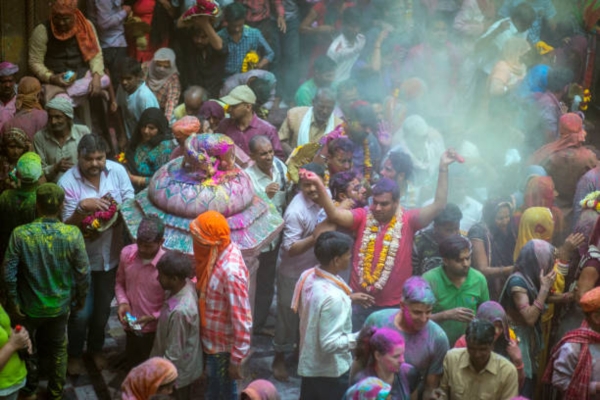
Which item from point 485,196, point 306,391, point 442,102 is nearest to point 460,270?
point 306,391

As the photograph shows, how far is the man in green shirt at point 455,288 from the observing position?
5.74 m

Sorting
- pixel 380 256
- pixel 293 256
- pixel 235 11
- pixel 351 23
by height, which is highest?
pixel 235 11

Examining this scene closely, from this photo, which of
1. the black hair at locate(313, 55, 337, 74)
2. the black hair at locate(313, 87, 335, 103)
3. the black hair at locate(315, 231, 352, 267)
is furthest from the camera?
the black hair at locate(313, 55, 337, 74)

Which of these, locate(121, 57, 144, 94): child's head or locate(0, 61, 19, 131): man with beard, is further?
locate(121, 57, 144, 94): child's head

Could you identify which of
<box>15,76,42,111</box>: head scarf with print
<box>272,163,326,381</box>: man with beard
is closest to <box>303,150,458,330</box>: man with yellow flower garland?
<box>272,163,326,381</box>: man with beard

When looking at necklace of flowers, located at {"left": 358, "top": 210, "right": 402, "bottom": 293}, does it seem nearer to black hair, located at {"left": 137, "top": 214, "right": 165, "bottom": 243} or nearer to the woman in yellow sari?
the woman in yellow sari

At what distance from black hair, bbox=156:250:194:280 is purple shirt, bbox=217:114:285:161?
2.40 metres

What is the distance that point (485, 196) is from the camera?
323 inches

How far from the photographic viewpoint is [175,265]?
551 centimetres

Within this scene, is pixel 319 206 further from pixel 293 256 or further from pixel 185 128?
pixel 185 128

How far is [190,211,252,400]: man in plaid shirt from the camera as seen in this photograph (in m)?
5.48

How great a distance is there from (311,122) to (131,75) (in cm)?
180

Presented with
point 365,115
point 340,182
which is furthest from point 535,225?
point 365,115

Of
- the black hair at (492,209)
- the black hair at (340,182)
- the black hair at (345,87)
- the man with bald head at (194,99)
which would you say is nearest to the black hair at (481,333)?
the black hair at (340,182)
